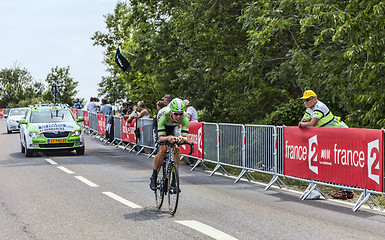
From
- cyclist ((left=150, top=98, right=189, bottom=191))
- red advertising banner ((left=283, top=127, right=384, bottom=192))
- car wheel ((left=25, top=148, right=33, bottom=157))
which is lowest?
car wheel ((left=25, top=148, right=33, bottom=157))

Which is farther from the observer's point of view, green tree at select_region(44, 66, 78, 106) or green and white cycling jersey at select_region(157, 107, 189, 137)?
green tree at select_region(44, 66, 78, 106)

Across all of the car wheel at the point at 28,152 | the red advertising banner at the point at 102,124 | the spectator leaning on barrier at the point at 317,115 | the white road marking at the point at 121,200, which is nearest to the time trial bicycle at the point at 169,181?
the white road marking at the point at 121,200

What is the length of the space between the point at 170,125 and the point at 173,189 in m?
0.98

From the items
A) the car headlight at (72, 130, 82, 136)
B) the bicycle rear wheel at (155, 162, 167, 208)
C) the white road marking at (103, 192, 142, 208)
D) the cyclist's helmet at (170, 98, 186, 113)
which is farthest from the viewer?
the car headlight at (72, 130, 82, 136)

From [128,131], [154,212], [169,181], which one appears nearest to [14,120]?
[128,131]

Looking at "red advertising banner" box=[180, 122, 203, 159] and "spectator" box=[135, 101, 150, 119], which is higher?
"spectator" box=[135, 101, 150, 119]

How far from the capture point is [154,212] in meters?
8.47

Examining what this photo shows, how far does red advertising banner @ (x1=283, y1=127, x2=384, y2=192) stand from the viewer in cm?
900

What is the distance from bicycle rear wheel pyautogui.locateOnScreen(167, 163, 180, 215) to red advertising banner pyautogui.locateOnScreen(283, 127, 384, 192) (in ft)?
10.4

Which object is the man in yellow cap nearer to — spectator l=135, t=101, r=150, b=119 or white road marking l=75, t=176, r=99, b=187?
white road marking l=75, t=176, r=99, b=187

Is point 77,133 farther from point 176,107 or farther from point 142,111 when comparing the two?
point 176,107

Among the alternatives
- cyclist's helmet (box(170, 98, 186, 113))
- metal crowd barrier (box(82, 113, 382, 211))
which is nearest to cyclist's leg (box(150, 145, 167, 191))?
cyclist's helmet (box(170, 98, 186, 113))

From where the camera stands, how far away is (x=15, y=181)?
487 inches

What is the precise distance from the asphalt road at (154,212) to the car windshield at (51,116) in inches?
226
